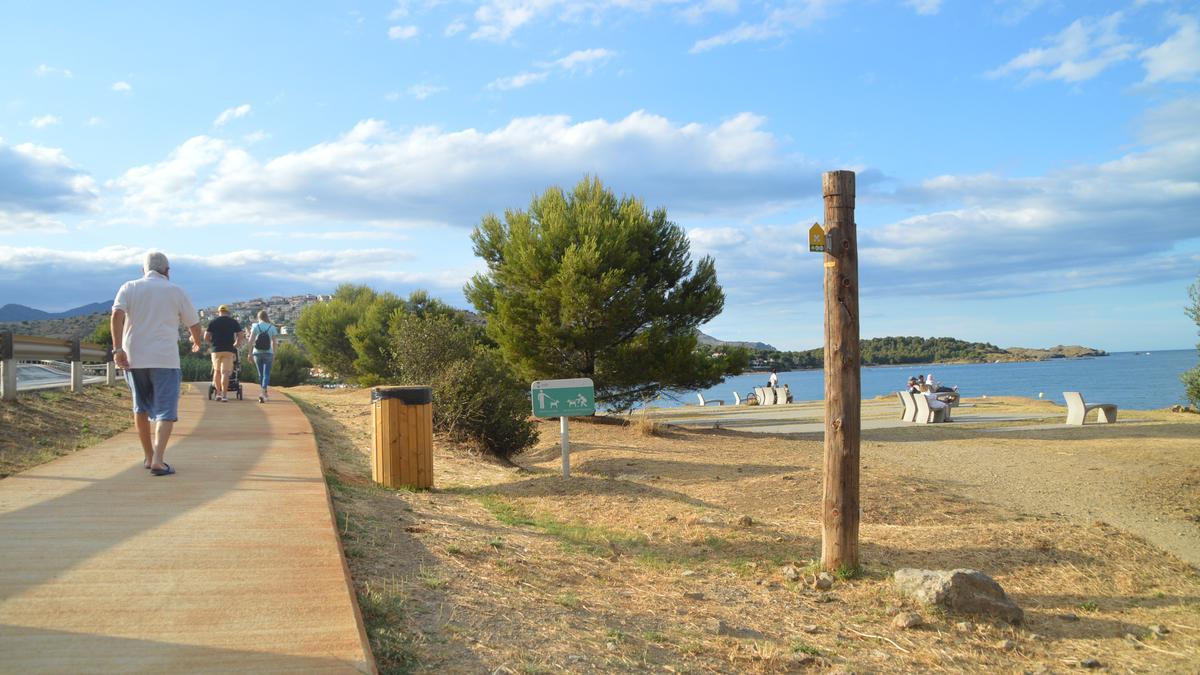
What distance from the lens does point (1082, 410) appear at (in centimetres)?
2102

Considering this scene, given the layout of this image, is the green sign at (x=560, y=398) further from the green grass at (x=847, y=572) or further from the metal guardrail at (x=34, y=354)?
the metal guardrail at (x=34, y=354)

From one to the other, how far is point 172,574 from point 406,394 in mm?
5106

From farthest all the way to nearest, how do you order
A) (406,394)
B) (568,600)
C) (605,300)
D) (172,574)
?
(605,300) < (406,394) < (568,600) < (172,574)

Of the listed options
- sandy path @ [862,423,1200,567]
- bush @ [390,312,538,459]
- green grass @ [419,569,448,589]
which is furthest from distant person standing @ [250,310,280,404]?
green grass @ [419,569,448,589]

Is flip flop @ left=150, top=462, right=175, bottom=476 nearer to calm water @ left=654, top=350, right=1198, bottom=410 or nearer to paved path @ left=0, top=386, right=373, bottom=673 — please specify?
paved path @ left=0, top=386, right=373, bottom=673

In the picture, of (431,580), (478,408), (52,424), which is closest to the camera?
(431,580)

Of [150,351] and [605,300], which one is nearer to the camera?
[150,351]

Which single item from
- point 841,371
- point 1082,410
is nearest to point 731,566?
point 841,371

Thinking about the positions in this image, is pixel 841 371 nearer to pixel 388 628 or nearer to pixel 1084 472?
pixel 388 628

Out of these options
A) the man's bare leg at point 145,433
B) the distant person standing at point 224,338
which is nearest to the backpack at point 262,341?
the distant person standing at point 224,338

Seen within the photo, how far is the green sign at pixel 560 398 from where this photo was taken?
11.7 metres

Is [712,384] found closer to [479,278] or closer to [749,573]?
[479,278]

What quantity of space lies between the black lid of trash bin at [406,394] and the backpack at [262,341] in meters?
7.36

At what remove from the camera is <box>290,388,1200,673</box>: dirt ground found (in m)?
4.81
